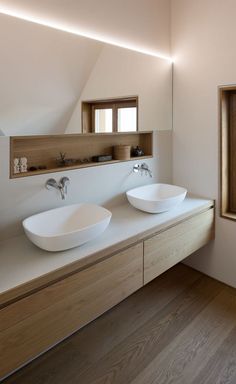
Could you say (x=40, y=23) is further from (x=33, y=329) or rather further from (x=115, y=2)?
(x=33, y=329)

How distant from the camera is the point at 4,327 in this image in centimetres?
123

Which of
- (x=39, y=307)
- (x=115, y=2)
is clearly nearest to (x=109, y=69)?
(x=115, y=2)

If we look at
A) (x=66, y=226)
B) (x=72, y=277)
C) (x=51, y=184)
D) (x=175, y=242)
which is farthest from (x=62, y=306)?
(x=175, y=242)

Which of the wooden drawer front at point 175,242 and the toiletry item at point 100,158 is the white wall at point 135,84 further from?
the wooden drawer front at point 175,242

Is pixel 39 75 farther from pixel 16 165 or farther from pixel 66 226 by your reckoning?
pixel 66 226

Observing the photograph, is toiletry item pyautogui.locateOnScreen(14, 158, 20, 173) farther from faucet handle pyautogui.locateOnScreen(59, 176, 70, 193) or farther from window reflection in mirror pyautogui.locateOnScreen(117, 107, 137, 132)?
window reflection in mirror pyautogui.locateOnScreen(117, 107, 137, 132)

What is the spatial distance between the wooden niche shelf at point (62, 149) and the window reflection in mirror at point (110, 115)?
2.0 inches

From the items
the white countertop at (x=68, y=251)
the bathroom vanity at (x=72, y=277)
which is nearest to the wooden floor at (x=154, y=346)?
the bathroom vanity at (x=72, y=277)

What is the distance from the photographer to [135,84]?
2.44m

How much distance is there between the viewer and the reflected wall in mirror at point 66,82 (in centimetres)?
168

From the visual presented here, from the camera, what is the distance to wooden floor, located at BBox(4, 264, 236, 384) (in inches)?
67.8

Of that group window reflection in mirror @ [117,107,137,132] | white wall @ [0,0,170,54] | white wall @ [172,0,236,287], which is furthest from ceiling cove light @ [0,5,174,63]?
window reflection in mirror @ [117,107,137,132]

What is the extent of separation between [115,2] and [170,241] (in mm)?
1866

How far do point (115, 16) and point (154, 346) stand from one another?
2.44m
